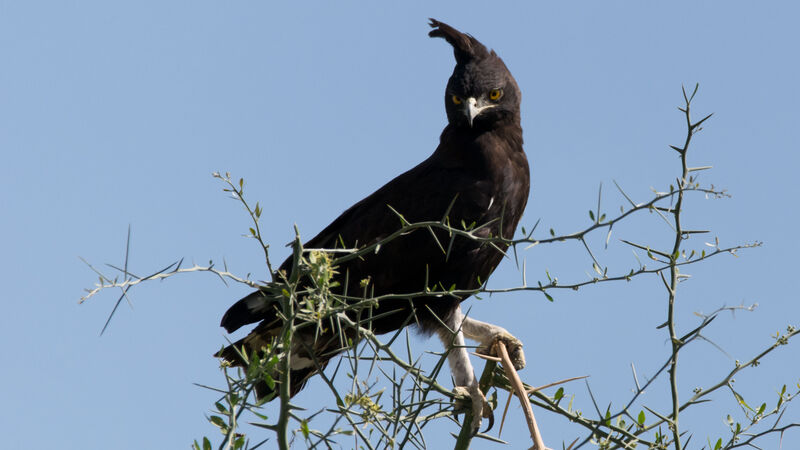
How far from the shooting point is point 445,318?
4.69 metres

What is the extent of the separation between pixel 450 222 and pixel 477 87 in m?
0.89

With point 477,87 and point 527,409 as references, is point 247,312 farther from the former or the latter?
point 527,409

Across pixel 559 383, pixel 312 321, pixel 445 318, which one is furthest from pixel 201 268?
pixel 445 318

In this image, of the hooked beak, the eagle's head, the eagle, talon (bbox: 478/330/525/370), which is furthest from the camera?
the eagle's head

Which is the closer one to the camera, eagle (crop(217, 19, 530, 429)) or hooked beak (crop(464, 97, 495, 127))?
eagle (crop(217, 19, 530, 429))

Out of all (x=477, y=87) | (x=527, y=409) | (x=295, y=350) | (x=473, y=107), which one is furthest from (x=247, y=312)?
(x=527, y=409)

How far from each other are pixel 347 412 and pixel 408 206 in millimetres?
2493

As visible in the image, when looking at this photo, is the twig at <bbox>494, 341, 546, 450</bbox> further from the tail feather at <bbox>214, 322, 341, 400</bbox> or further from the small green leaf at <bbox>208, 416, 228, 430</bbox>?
the tail feather at <bbox>214, 322, 341, 400</bbox>

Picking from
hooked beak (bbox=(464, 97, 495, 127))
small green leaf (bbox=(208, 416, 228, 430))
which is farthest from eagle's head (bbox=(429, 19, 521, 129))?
small green leaf (bbox=(208, 416, 228, 430))

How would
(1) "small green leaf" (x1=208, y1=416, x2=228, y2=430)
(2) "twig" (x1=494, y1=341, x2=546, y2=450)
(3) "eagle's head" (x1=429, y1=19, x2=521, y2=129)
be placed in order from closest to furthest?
(1) "small green leaf" (x1=208, y1=416, x2=228, y2=430) < (2) "twig" (x1=494, y1=341, x2=546, y2=450) < (3) "eagle's head" (x1=429, y1=19, x2=521, y2=129)

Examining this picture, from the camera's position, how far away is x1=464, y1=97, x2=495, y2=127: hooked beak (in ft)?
16.0

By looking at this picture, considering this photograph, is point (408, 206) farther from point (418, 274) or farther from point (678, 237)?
point (678, 237)

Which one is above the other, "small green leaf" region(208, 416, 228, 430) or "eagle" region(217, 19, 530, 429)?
"eagle" region(217, 19, 530, 429)

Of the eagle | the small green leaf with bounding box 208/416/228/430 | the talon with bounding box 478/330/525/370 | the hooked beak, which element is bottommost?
the small green leaf with bounding box 208/416/228/430
